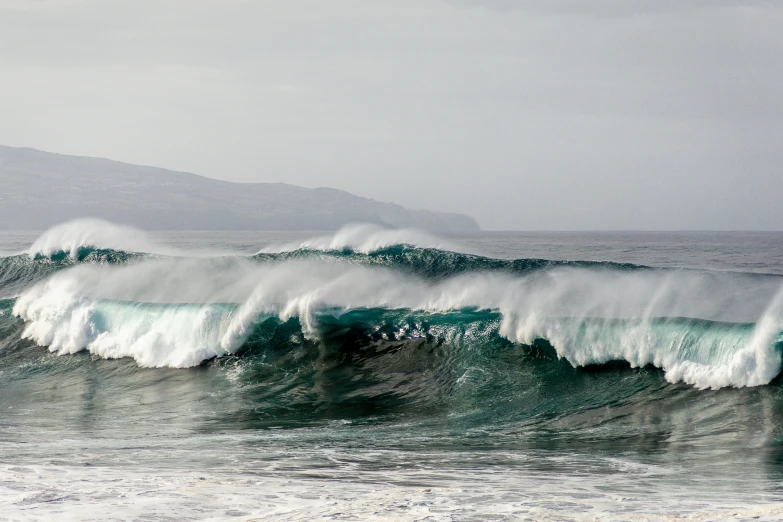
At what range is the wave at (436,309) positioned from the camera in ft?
42.4

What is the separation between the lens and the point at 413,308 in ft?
55.2

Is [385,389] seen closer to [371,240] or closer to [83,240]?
[371,240]

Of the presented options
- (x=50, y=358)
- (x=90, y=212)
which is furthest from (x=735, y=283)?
(x=90, y=212)

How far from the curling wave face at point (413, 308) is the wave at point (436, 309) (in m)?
→ 0.03

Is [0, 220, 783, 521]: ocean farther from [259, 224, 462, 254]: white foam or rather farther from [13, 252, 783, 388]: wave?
[259, 224, 462, 254]: white foam

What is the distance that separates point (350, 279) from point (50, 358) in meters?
6.32

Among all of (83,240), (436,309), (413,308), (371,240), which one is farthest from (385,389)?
Answer: (83,240)

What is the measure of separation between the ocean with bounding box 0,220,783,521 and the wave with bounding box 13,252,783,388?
0.05 metres

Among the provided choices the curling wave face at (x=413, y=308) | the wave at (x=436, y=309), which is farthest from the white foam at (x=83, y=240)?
the wave at (x=436, y=309)

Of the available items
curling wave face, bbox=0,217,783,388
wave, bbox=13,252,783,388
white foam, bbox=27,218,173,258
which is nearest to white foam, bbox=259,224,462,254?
curling wave face, bbox=0,217,783,388

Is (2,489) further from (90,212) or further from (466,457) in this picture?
(90,212)

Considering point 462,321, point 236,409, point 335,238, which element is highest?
point 335,238

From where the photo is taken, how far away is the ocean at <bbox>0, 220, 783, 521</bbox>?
756 centimetres

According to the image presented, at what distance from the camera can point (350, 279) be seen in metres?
18.4
